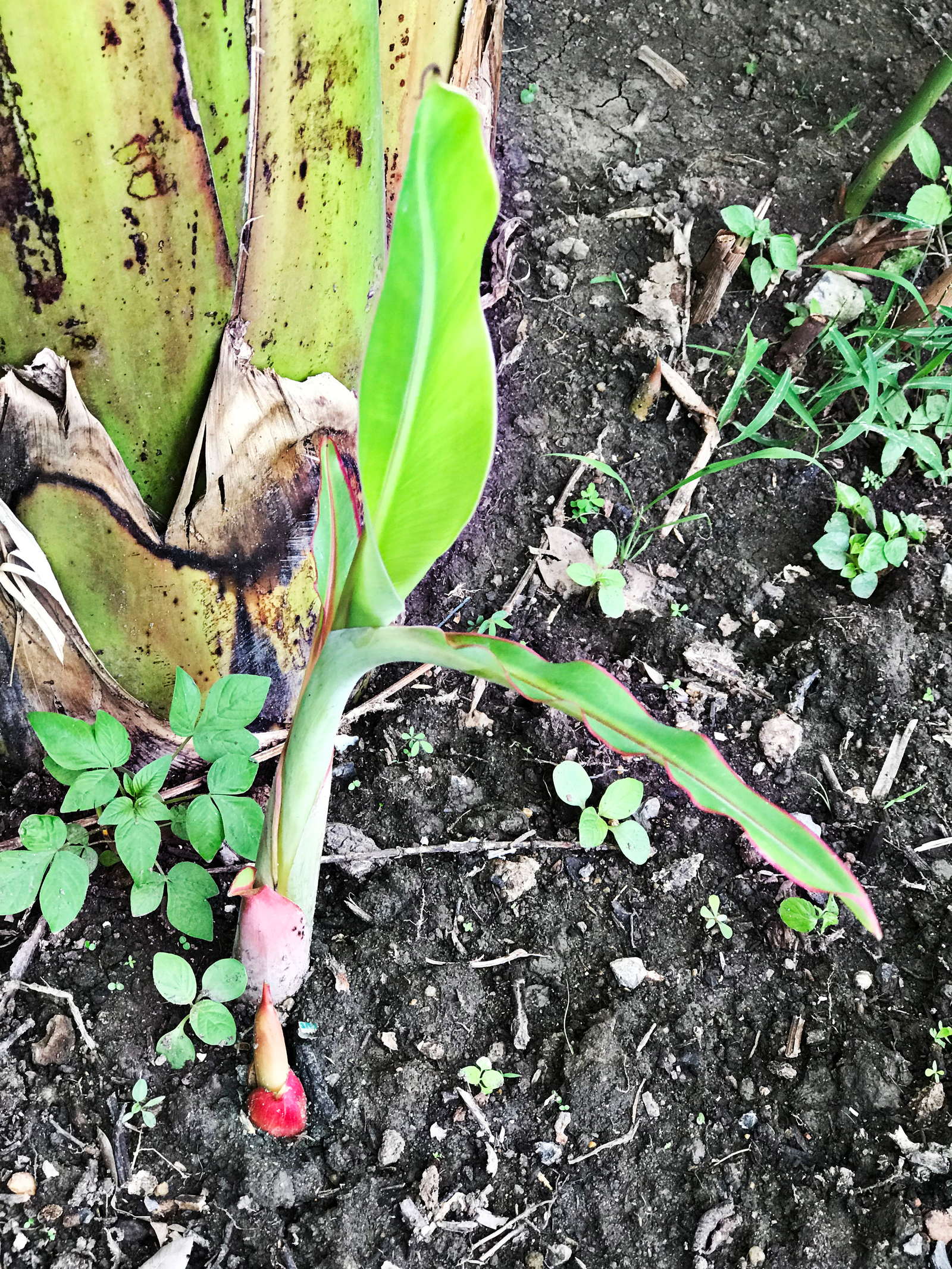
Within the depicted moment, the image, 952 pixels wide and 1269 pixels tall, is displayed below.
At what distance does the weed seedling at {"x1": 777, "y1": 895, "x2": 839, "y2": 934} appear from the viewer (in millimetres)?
948

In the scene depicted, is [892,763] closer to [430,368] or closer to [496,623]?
[496,623]

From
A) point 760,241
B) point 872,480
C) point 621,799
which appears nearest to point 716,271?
point 760,241

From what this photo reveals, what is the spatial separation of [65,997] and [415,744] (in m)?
0.39

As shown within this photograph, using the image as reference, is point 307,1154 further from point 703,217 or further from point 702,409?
point 703,217

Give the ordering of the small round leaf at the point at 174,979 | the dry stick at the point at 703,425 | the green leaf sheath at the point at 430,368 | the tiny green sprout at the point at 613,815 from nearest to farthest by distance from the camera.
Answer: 1. the green leaf sheath at the point at 430,368
2. the small round leaf at the point at 174,979
3. the tiny green sprout at the point at 613,815
4. the dry stick at the point at 703,425

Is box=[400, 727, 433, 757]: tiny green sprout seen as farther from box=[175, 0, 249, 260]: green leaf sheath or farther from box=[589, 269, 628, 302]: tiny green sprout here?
box=[589, 269, 628, 302]: tiny green sprout

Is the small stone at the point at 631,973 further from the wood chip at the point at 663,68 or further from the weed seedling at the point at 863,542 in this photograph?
the wood chip at the point at 663,68

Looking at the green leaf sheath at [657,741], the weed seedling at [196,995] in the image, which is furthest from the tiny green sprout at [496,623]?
the green leaf sheath at [657,741]

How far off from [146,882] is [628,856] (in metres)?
0.45

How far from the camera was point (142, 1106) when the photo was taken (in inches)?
32.9

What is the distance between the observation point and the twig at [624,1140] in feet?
2.78

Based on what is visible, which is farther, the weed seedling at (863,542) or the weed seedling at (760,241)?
the weed seedling at (760,241)

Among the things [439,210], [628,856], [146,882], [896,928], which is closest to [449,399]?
[439,210]

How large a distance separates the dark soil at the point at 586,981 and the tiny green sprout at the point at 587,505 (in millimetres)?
19
